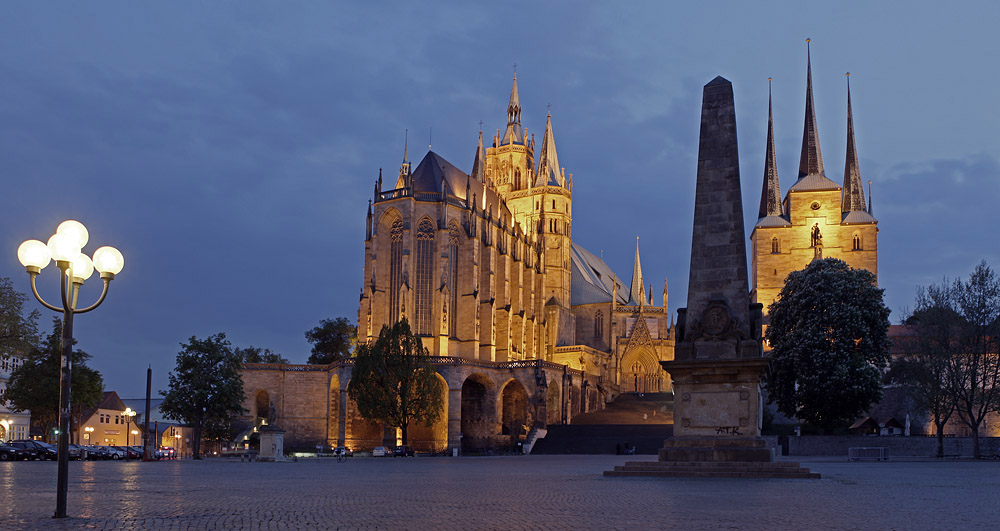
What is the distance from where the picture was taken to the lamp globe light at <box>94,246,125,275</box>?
1249 cm

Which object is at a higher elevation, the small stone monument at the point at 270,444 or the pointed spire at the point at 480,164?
the pointed spire at the point at 480,164

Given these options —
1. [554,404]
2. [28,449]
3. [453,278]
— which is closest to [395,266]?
[453,278]

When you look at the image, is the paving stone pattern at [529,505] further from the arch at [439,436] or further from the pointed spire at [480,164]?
the pointed spire at [480,164]

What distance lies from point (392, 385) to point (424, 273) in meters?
17.5

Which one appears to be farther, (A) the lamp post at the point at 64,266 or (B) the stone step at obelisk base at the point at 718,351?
(B) the stone step at obelisk base at the point at 718,351

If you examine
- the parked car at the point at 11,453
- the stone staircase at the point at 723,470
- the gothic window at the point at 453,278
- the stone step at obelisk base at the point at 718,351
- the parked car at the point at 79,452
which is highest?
the gothic window at the point at 453,278

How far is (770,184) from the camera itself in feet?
309

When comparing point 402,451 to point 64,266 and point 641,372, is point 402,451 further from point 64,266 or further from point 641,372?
point 64,266

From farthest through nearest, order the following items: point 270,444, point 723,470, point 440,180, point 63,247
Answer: point 440,180 < point 270,444 < point 723,470 < point 63,247

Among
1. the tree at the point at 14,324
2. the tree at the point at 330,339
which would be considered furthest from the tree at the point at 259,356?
the tree at the point at 14,324

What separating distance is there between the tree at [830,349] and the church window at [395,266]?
33.1 m

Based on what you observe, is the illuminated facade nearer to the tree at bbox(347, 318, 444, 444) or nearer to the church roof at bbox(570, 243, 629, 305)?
the church roof at bbox(570, 243, 629, 305)

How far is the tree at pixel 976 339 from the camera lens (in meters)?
44.5

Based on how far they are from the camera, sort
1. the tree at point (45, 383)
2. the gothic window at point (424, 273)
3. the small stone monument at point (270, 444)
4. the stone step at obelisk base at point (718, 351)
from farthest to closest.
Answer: the gothic window at point (424, 273) → the tree at point (45, 383) → the small stone monument at point (270, 444) → the stone step at obelisk base at point (718, 351)
